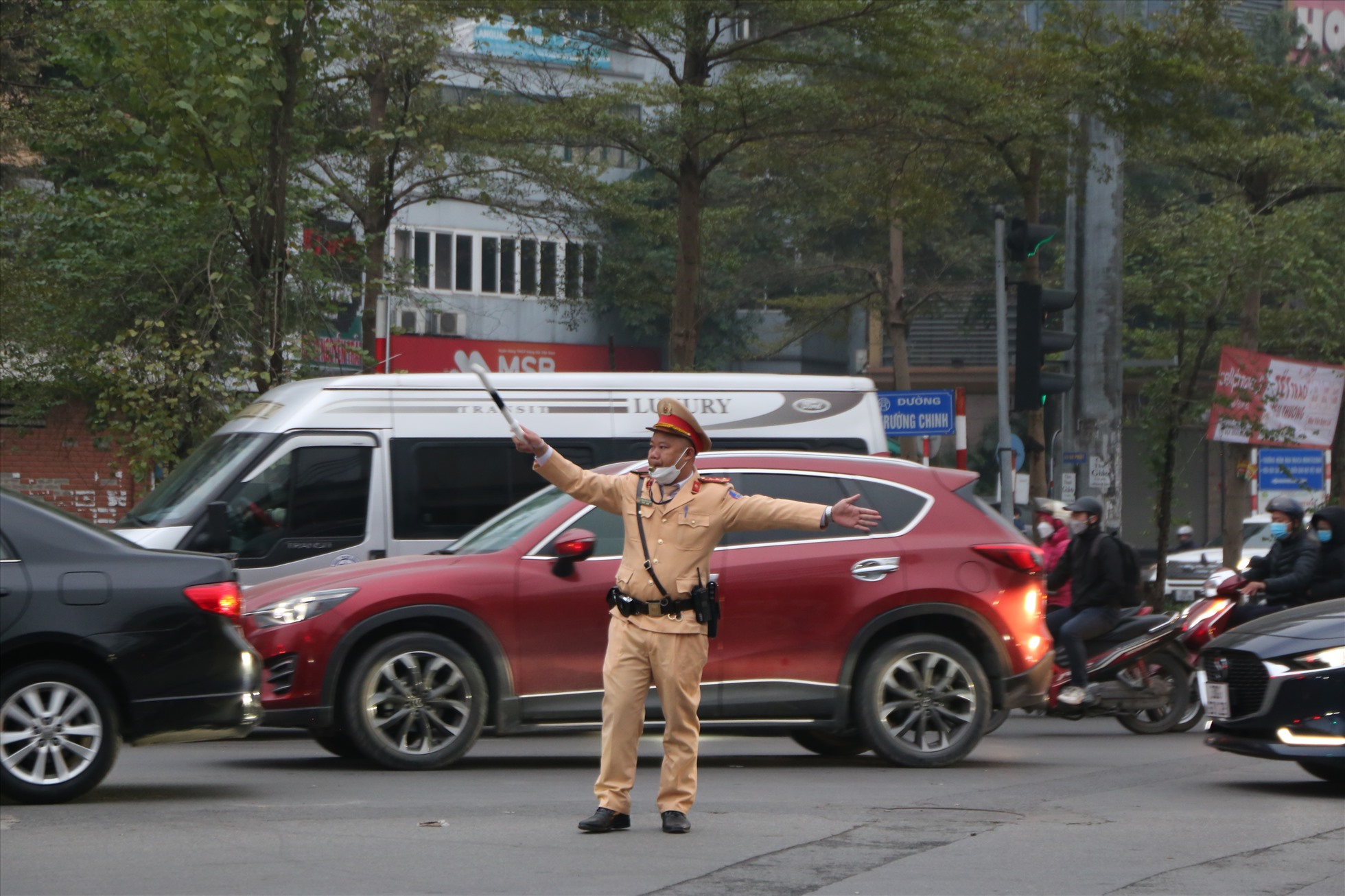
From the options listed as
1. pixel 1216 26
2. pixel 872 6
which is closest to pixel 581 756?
pixel 872 6

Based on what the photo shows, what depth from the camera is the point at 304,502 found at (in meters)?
12.9

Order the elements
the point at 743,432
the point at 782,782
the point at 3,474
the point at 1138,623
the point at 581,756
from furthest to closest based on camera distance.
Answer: the point at 3,474 < the point at 743,432 < the point at 1138,623 < the point at 581,756 < the point at 782,782

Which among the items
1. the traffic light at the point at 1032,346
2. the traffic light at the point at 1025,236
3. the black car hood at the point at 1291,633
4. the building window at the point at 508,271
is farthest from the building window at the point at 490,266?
the black car hood at the point at 1291,633

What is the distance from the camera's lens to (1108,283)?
17.7 m

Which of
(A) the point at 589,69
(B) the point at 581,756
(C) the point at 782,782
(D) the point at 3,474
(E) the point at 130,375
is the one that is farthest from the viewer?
(D) the point at 3,474

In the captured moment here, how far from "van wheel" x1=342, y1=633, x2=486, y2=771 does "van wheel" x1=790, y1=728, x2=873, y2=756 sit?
2153mm

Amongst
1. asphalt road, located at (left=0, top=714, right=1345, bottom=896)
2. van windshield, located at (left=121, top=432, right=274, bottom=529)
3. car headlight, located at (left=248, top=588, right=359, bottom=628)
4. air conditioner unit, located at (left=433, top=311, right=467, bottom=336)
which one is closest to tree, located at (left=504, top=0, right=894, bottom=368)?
van windshield, located at (left=121, top=432, right=274, bottom=529)

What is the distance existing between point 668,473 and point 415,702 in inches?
115

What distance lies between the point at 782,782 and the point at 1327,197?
20438mm

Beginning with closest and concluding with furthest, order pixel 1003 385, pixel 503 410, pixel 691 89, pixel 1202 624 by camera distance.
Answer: pixel 503 410, pixel 1202 624, pixel 1003 385, pixel 691 89

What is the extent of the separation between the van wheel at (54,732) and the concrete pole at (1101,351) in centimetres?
1158

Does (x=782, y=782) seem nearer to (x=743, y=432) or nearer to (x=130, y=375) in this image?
(x=743, y=432)

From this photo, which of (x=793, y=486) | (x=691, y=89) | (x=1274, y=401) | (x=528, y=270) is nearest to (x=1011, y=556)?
(x=793, y=486)

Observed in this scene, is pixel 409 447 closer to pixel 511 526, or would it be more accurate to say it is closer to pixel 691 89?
pixel 511 526
